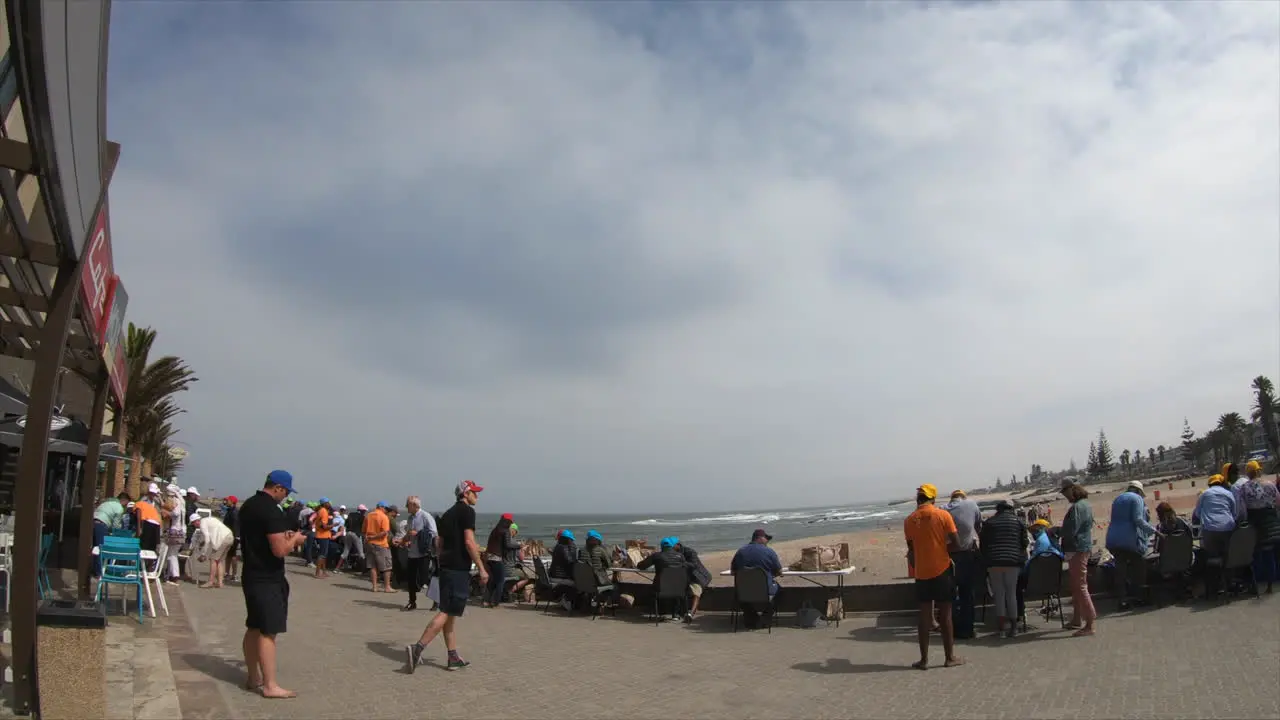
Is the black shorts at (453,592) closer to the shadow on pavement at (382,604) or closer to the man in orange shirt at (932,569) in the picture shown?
the man in orange shirt at (932,569)

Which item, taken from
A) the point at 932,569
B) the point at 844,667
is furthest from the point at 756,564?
the point at 932,569

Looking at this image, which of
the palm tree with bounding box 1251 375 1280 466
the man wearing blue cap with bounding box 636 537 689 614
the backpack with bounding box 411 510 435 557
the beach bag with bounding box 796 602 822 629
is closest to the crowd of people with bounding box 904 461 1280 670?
the beach bag with bounding box 796 602 822 629

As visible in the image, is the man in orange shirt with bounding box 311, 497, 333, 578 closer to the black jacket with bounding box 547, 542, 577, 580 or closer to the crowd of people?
the black jacket with bounding box 547, 542, 577, 580

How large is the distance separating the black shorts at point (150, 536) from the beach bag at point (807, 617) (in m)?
9.20

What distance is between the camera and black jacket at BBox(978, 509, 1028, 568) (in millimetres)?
8547

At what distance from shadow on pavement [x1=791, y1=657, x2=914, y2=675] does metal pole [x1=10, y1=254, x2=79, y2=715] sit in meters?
6.07

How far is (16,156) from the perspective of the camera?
364cm

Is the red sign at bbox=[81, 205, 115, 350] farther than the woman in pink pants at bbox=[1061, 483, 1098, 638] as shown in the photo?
No

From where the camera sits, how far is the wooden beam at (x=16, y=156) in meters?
3.60

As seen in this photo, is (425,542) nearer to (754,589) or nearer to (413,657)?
(413,657)

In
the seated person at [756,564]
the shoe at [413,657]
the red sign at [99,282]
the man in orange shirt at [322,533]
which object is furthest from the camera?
the man in orange shirt at [322,533]

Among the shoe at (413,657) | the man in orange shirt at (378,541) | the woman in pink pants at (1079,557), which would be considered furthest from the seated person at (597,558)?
the woman in pink pants at (1079,557)

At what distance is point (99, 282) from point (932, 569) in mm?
8004

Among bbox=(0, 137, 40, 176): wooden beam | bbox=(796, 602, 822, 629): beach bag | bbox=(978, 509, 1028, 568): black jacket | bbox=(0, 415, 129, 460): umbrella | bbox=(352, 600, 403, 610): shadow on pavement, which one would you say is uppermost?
bbox=(0, 137, 40, 176): wooden beam
